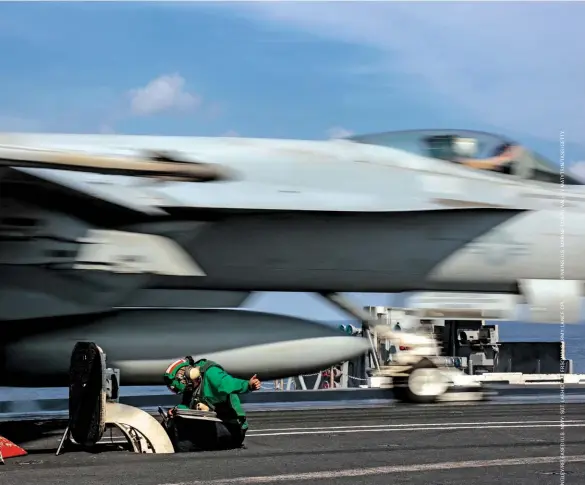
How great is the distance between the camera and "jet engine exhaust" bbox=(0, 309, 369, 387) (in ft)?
40.5

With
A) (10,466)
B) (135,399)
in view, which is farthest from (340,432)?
(135,399)

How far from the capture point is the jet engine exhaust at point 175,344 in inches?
486

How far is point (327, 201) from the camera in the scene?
12609 millimetres

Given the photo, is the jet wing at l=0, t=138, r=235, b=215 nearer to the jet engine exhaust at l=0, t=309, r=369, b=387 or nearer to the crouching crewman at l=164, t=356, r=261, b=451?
the jet engine exhaust at l=0, t=309, r=369, b=387

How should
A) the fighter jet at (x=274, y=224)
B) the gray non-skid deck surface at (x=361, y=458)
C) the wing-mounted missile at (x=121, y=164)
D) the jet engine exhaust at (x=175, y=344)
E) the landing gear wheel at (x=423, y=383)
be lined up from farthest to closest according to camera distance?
the landing gear wheel at (x=423, y=383) → the jet engine exhaust at (x=175, y=344) → the fighter jet at (x=274, y=224) → the wing-mounted missile at (x=121, y=164) → the gray non-skid deck surface at (x=361, y=458)

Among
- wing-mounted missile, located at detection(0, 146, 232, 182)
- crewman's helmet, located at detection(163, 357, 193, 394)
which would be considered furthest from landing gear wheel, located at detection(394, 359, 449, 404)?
crewman's helmet, located at detection(163, 357, 193, 394)

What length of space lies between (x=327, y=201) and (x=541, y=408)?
501cm

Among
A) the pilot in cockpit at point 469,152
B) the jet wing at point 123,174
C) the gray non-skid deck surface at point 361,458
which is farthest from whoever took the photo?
the pilot in cockpit at point 469,152

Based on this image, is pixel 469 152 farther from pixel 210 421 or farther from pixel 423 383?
pixel 210 421

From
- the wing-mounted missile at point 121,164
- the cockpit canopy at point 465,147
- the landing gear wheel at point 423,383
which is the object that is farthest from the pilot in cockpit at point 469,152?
the landing gear wheel at point 423,383

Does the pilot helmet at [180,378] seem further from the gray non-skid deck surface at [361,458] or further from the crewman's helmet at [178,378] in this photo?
the gray non-skid deck surface at [361,458]

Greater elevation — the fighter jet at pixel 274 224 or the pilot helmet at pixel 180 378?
the fighter jet at pixel 274 224

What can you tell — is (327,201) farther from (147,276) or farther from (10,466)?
(10,466)

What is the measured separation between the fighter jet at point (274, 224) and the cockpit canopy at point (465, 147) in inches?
0.9
